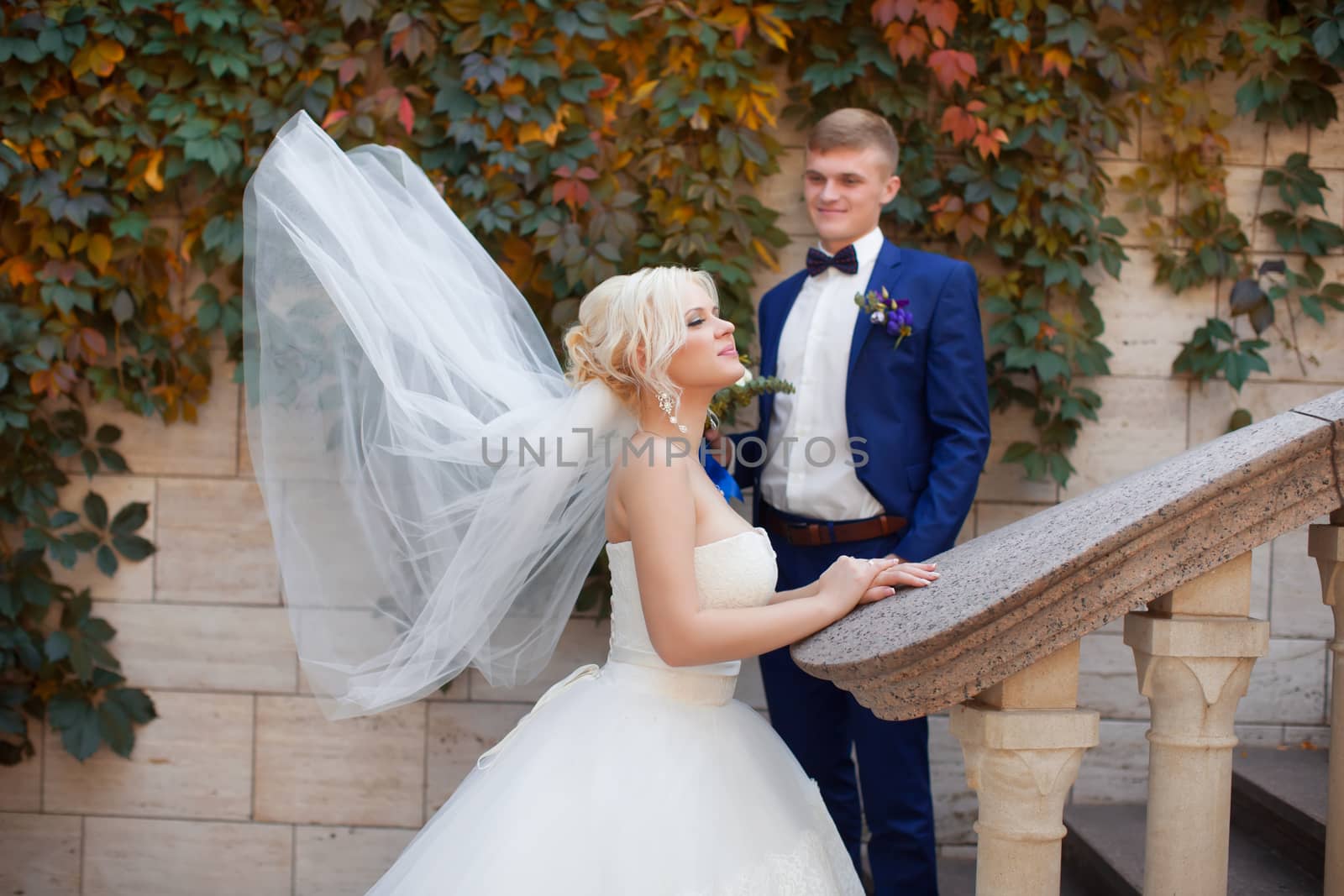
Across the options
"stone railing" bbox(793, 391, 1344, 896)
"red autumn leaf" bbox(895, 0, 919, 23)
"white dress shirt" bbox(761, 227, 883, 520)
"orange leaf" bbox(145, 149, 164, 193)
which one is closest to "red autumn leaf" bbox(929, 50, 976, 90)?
"red autumn leaf" bbox(895, 0, 919, 23)

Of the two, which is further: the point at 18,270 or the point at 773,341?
the point at 18,270

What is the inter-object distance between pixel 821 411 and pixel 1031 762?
1315 mm

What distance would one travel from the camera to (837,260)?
2814mm

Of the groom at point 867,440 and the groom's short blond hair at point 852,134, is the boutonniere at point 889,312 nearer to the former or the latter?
the groom at point 867,440

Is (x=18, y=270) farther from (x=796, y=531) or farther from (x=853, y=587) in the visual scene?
(x=853, y=587)

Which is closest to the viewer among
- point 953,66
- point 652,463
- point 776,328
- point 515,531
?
point 652,463

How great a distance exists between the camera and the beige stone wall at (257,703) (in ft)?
11.4

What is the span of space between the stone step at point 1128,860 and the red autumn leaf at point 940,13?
228 cm

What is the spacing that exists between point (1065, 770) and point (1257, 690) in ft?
7.37

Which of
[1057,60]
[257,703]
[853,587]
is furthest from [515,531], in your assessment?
[1057,60]

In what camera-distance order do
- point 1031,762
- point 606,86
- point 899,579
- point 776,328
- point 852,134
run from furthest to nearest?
point 606,86 < point 776,328 < point 852,134 < point 899,579 < point 1031,762

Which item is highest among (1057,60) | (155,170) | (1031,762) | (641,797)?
(1057,60)

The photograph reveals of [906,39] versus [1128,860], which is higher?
[906,39]

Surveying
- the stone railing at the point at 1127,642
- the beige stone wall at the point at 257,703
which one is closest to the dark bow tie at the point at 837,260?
the beige stone wall at the point at 257,703
